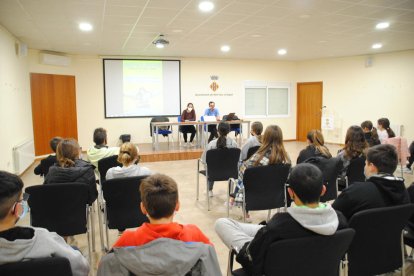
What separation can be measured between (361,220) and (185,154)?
633 centimetres

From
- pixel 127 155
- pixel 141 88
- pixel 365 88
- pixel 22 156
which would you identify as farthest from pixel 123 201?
pixel 365 88

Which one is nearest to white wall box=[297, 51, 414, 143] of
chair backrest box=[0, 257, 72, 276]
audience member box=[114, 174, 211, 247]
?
audience member box=[114, 174, 211, 247]

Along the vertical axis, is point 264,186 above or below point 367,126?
below

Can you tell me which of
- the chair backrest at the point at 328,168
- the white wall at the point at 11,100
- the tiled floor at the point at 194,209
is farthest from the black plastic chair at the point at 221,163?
the white wall at the point at 11,100

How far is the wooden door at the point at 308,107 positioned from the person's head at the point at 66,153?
374 inches

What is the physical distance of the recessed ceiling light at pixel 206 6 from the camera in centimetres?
452

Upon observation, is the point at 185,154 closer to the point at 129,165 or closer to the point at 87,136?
the point at 87,136

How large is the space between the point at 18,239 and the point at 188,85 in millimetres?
9046

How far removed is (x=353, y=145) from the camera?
357 cm

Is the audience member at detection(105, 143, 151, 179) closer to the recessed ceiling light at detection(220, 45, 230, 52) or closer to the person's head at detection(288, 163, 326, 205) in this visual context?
the person's head at detection(288, 163, 326, 205)

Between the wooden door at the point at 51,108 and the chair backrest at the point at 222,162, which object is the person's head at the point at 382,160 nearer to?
the chair backrest at the point at 222,162

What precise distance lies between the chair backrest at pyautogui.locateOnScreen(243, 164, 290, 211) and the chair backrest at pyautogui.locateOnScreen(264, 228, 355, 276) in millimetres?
1496

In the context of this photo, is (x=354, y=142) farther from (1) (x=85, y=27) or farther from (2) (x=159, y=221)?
(1) (x=85, y=27)

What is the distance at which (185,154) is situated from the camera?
791cm
